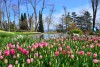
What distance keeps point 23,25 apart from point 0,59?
223 feet

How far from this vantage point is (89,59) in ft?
16.3

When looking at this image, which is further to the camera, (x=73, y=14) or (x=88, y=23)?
(x=73, y=14)

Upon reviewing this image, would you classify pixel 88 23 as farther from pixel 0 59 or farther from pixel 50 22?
pixel 0 59

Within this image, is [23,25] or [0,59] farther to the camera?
[23,25]

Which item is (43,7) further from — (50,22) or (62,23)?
(50,22)

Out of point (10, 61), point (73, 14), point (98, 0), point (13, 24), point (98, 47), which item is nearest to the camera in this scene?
point (10, 61)

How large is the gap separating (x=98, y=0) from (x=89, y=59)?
3811 cm

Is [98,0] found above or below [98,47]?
above

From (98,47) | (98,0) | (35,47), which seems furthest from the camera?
(98,0)

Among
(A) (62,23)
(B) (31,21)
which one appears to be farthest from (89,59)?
(B) (31,21)

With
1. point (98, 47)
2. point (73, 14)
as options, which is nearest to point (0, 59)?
point (98, 47)

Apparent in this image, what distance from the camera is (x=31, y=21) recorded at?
73688mm

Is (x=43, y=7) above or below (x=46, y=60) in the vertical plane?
above

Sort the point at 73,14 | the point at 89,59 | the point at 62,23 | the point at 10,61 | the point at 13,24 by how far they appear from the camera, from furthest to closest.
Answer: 1. the point at 73,14
2. the point at 13,24
3. the point at 62,23
4. the point at 89,59
5. the point at 10,61
